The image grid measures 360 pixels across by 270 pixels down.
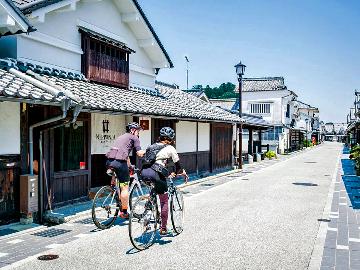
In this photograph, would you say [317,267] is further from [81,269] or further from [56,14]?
[56,14]

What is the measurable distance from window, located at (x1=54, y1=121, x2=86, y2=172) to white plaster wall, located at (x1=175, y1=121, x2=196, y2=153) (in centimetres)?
673

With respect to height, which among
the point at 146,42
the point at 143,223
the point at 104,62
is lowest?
the point at 143,223

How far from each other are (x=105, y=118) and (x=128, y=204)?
522 cm

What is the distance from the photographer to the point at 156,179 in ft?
22.2

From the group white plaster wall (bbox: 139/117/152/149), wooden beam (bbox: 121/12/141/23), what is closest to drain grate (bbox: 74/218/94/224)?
white plaster wall (bbox: 139/117/152/149)

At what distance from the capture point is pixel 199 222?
8891 millimetres

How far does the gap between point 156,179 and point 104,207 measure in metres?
1.88

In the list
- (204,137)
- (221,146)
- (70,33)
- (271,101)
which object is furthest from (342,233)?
(271,101)

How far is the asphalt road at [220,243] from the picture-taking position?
5.96 m

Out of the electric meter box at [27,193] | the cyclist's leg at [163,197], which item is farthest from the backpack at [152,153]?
the electric meter box at [27,193]

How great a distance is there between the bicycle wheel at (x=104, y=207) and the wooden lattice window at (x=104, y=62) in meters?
5.76

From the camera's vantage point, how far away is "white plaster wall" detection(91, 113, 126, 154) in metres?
12.2

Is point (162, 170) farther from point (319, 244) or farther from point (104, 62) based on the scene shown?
point (104, 62)

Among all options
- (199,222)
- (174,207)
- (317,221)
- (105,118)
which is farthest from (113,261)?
(105,118)
